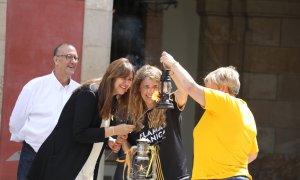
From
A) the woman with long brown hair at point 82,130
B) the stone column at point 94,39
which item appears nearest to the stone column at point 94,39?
the stone column at point 94,39

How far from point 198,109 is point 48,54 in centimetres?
420

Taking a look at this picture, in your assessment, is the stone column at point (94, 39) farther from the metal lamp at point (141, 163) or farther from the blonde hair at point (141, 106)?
the metal lamp at point (141, 163)

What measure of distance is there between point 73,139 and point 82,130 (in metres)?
0.15

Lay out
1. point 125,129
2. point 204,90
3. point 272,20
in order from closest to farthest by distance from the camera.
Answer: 1. point 204,90
2. point 125,129
3. point 272,20

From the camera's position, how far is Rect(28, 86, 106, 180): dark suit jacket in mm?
6352

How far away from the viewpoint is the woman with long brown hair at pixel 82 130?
636cm

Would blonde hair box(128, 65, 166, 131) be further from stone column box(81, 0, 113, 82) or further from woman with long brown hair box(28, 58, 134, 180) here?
stone column box(81, 0, 113, 82)

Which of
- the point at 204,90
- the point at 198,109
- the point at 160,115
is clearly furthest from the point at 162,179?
the point at 198,109

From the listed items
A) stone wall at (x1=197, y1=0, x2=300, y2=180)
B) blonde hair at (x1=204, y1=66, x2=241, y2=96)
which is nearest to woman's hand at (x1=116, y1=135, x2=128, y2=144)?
blonde hair at (x1=204, y1=66, x2=241, y2=96)

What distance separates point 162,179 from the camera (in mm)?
6477

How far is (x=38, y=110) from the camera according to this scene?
7418 mm

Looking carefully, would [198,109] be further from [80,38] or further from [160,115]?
[160,115]

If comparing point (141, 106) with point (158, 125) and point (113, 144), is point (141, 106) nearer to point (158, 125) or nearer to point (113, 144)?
point (158, 125)

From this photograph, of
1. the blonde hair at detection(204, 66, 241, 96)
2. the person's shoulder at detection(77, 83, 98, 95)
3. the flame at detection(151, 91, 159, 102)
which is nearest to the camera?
the blonde hair at detection(204, 66, 241, 96)
